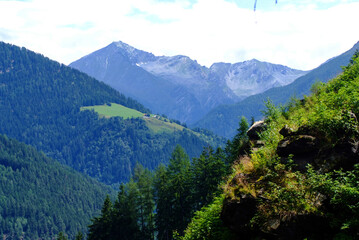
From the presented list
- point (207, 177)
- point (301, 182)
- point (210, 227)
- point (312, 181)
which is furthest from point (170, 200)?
point (312, 181)

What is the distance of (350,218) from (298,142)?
4448 millimetres

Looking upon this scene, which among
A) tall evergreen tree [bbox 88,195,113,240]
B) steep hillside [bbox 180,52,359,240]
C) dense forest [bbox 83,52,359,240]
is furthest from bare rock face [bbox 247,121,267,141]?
tall evergreen tree [bbox 88,195,113,240]

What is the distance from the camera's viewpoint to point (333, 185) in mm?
14242

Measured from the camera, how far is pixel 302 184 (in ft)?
49.9

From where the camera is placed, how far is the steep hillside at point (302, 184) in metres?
14.1

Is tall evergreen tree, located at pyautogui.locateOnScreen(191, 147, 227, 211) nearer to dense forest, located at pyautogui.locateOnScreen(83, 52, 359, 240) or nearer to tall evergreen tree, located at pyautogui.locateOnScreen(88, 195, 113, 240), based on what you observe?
tall evergreen tree, located at pyautogui.locateOnScreen(88, 195, 113, 240)

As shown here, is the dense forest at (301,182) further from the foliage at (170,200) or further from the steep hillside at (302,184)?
the foliage at (170,200)

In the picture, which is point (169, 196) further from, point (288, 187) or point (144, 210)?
point (288, 187)

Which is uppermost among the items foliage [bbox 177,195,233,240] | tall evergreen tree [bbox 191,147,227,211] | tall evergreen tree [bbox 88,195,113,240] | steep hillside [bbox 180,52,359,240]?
steep hillside [bbox 180,52,359,240]

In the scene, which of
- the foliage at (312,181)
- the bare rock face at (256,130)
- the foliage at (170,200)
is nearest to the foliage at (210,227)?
the foliage at (312,181)

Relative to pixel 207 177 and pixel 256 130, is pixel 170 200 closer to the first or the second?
pixel 207 177

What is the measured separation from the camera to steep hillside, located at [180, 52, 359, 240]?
14.1 m

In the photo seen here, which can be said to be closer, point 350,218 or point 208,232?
point 350,218

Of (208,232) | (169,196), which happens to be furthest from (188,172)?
(208,232)
